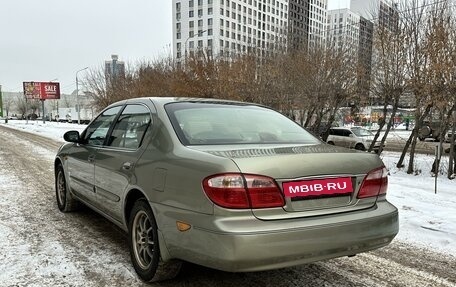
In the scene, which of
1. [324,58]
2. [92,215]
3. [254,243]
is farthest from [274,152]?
[324,58]

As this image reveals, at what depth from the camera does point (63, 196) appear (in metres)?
5.83

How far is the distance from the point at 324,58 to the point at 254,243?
14046 mm

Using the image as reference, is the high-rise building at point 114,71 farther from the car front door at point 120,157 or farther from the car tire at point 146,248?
the car tire at point 146,248

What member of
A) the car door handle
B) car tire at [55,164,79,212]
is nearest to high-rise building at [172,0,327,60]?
car tire at [55,164,79,212]

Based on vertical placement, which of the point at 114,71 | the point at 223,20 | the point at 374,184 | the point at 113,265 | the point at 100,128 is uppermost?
the point at 223,20

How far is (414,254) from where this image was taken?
4266 millimetres

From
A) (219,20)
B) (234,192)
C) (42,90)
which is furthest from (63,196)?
(219,20)

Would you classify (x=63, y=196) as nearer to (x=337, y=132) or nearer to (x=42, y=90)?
(x=337, y=132)

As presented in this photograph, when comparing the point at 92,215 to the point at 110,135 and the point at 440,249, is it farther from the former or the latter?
the point at 440,249

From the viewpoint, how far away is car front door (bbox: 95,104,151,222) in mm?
3691

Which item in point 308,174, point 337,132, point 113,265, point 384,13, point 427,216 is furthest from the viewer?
point 337,132

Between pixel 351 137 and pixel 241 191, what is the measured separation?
65.1ft

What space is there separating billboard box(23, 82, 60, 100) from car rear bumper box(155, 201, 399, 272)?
58310mm

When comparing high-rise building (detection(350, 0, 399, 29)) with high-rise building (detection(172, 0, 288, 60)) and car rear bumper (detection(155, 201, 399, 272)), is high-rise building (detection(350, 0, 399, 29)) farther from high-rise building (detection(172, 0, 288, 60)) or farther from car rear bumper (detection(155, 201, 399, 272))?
high-rise building (detection(172, 0, 288, 60))
